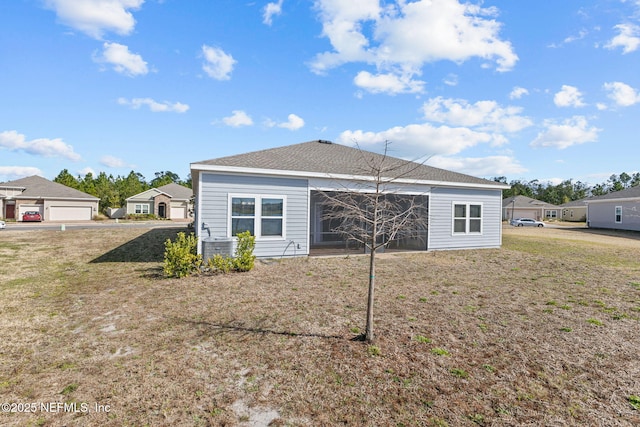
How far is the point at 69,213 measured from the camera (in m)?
36.4

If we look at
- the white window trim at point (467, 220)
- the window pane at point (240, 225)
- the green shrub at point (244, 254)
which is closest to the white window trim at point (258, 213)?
the window pane at point (240, 225)

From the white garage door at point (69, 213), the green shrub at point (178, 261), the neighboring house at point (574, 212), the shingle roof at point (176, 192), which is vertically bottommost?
the green shrub at point (178, 261)

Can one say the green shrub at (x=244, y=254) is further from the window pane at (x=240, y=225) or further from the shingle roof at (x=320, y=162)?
the shingle roof at (x=320, y=162)

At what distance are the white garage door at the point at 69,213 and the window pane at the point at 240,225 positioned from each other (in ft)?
123

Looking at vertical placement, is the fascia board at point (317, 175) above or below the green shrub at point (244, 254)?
above

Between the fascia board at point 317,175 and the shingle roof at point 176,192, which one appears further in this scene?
the shingle roof at point 176,192

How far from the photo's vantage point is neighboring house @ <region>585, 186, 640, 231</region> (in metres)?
26.2

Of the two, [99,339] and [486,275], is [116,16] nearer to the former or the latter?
[99,339]

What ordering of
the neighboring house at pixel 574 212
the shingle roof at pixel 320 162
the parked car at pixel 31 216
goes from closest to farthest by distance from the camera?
the shingle roof at pixel 320 162 → the parked car at pixel 31 216 → the neighboring house at pixel 574 212

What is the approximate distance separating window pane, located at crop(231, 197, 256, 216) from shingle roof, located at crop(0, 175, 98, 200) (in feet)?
123

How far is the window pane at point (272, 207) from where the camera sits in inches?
435

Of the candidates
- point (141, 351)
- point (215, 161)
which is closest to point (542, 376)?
point (141, 351)

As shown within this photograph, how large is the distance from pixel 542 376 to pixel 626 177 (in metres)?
101

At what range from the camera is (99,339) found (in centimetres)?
445
